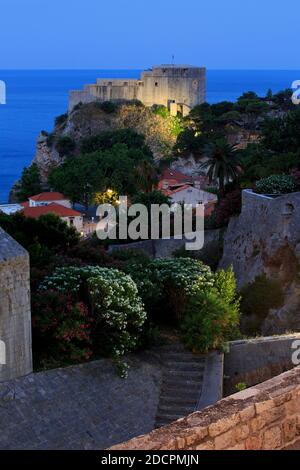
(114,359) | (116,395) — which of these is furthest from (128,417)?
(114,359)

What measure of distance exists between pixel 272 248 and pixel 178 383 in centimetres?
1002

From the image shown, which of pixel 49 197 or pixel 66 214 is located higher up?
pixel 49 197

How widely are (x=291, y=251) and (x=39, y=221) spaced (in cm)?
782

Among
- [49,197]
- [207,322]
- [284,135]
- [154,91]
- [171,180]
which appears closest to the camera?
[207,322]

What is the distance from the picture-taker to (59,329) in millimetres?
12289

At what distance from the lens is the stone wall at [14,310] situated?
1122cm

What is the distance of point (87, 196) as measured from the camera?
49.9 m

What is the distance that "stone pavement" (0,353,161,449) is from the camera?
35.3 ft

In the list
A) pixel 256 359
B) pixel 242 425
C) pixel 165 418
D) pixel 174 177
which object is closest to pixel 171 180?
pixel 174 177

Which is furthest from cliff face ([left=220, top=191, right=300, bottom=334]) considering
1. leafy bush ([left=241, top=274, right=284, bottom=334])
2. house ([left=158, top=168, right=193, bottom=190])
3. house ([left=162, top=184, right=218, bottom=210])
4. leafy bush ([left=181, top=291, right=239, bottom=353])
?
house ([left=158, top=168, right=193, bottom=190])

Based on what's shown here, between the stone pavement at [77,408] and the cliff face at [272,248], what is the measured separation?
8.00 m

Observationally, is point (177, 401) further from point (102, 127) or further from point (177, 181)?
point (102, 127)

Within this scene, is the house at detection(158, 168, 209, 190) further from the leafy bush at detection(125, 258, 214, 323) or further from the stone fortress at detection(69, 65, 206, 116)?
the leafy bush at detection(125, 258, 214, 323)
